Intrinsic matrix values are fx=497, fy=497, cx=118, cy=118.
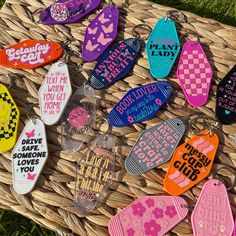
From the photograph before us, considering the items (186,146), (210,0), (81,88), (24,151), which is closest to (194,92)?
(186,146)

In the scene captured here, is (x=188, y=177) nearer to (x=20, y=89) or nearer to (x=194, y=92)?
(x=194, y=92)

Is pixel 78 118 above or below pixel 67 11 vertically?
below

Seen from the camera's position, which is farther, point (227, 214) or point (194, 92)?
point (194, 92)

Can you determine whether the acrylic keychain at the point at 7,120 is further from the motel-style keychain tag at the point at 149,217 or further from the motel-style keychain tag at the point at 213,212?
the motel-style keychain tag at the point at 213,212

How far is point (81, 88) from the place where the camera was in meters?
0.94

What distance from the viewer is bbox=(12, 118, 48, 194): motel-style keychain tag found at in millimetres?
871

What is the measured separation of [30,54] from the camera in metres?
0.99

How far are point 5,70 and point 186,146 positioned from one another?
1.29 feet

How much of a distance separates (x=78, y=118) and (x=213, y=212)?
30 centimetres

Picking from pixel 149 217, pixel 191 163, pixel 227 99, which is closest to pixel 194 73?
pixel 227 99

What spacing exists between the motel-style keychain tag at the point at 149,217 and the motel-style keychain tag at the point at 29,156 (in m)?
0.16

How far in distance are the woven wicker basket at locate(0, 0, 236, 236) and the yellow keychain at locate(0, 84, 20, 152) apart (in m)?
0.01

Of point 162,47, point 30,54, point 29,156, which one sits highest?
point 162,47

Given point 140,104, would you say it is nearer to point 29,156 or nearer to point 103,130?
point 103,130
